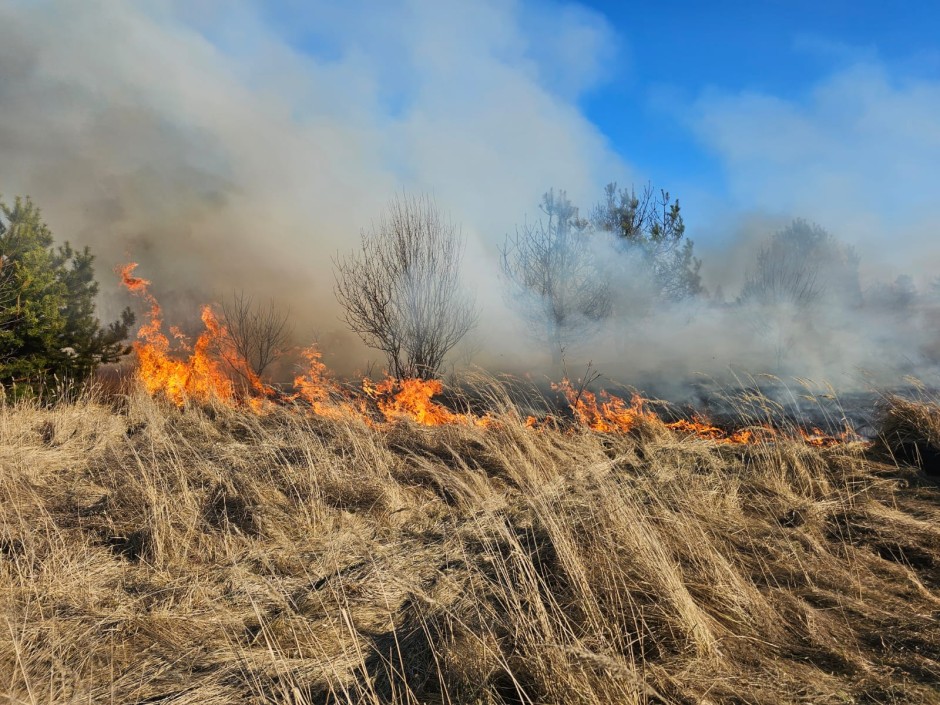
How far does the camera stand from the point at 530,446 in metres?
5.52

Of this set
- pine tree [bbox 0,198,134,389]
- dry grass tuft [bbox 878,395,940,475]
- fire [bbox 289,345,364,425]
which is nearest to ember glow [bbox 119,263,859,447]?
fire [bbox 289,345,364,425]

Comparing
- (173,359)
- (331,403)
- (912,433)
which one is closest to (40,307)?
(173,359)

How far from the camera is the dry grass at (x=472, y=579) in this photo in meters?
2.33

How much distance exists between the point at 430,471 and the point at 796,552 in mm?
2923

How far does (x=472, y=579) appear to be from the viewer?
2.96 metres

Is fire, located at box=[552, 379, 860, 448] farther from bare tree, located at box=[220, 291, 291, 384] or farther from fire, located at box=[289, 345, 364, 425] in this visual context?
bare tree, located at box=[220, 291, 291, 384]

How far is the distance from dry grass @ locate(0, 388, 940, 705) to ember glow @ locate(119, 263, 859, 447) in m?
1.66

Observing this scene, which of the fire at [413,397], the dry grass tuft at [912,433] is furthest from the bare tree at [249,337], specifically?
the dry grass tuft at [912,433]

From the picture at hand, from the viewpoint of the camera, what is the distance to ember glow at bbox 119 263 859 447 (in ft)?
26.1

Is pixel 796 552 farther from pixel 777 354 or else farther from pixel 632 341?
pixel 632 341

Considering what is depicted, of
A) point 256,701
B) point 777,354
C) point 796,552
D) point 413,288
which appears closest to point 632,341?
point 777,354

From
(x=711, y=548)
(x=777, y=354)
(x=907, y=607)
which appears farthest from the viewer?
(x=777, y=354)

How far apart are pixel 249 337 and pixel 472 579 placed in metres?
14.9

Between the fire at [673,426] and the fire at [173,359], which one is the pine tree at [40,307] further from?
the fire at [673,426]
